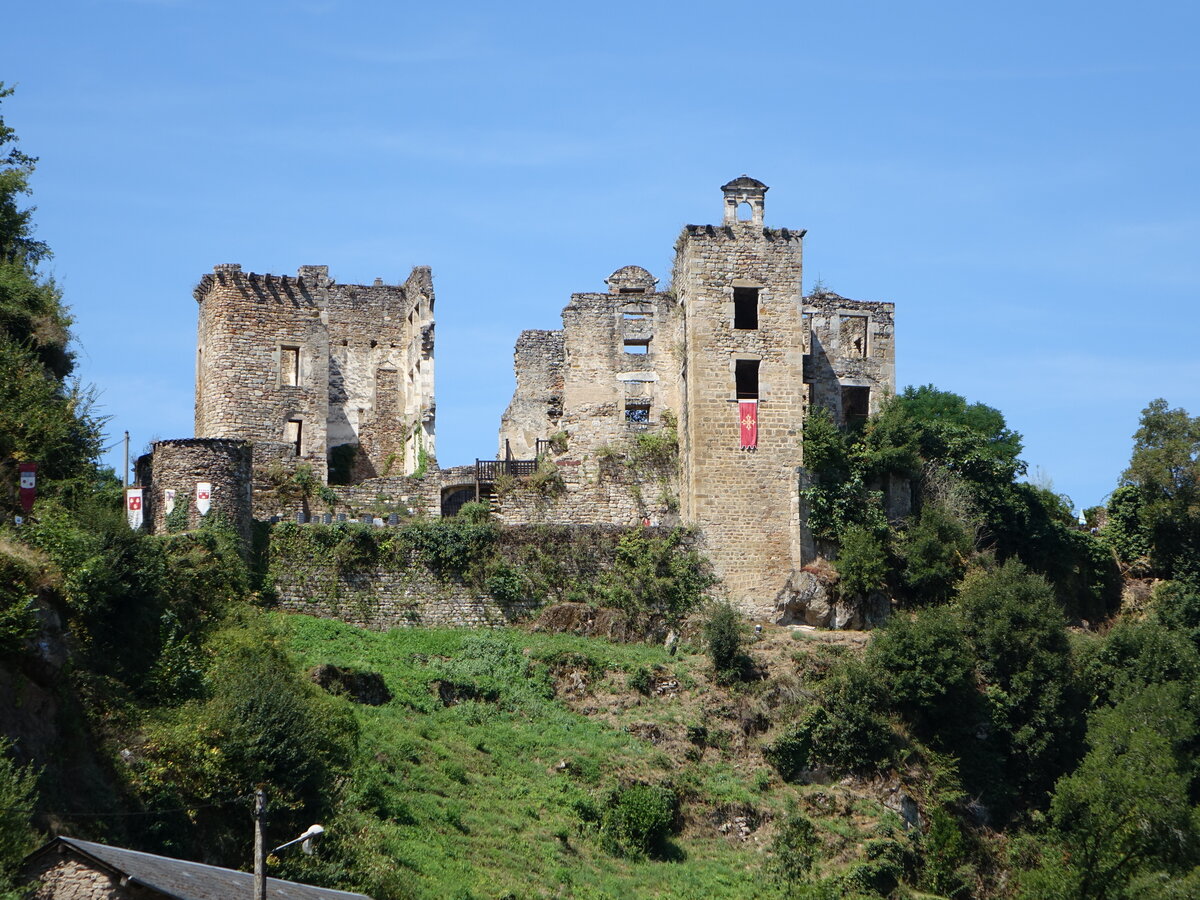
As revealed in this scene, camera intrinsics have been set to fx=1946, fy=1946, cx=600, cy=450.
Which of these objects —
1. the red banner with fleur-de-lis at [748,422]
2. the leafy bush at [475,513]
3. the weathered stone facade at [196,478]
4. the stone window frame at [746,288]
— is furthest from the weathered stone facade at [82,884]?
the stone window frame at [746,288]

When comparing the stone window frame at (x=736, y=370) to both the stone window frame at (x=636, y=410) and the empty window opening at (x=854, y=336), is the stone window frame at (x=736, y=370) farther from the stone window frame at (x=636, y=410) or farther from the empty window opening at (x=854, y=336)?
the empty window opening at (x=854, y=336)

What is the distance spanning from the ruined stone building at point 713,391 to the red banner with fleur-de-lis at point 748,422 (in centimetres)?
2

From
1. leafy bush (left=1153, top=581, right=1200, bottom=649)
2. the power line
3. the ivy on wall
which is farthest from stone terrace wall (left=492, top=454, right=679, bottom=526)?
the power line

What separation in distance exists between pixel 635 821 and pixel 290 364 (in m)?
17.2

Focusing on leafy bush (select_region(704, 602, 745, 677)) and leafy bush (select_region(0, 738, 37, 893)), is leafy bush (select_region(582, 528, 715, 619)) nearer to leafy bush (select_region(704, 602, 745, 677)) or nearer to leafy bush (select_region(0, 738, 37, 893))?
leafy bush (select_region(704, 602, 745, 677))

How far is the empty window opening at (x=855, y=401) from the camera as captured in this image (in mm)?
Result: 48562

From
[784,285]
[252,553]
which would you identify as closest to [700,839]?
[252,553]

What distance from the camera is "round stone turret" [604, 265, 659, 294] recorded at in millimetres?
46562

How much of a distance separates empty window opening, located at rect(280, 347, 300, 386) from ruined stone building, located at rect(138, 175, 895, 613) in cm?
5

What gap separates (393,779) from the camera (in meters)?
31.8

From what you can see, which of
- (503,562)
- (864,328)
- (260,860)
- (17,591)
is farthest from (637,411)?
(260,860)

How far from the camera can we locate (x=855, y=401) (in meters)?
48.8

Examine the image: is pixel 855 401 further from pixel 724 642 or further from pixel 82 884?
pixel 82 884

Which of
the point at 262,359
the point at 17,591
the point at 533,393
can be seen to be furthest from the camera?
the point at 533,393
